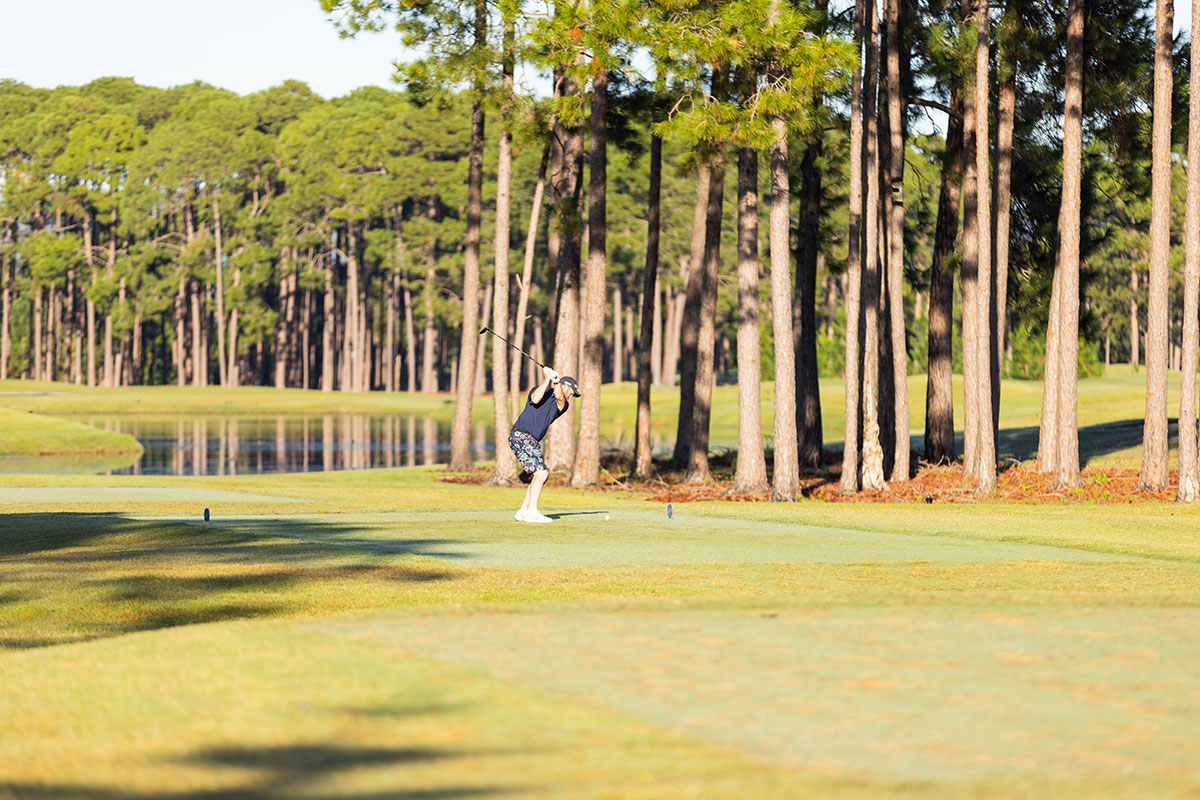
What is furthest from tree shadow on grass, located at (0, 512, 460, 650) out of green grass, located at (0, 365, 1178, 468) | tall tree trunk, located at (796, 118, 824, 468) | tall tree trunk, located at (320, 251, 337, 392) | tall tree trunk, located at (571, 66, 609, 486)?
tall tree trunk, located at (320, 251, 337, 392)

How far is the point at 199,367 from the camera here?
11088 cm

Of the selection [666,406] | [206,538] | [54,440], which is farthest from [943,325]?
[666,406]

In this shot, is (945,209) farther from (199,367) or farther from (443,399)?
(199,367)

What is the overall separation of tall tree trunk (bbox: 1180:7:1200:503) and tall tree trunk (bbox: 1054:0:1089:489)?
1285 mm

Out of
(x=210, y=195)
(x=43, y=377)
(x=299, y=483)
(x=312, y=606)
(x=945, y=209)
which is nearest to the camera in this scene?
(x=312, y=606)

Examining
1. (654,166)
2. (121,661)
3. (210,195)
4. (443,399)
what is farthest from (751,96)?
(210,195)

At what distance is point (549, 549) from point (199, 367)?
99645 mm

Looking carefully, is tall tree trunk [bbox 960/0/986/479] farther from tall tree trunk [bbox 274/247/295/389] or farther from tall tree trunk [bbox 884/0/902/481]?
tall tree trunk [bbox 274/247/295/389]

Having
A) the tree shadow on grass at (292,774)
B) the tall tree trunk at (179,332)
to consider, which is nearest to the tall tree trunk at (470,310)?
the tree shadow on grass at (292,774)

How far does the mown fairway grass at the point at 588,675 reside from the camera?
554cm

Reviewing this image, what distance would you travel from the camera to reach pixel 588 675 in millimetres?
7410

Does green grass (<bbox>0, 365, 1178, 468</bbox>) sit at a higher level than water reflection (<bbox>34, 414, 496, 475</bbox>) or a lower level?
higher

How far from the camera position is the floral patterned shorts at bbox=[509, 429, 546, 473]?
18.9 metres

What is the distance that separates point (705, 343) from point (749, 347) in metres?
6.35
